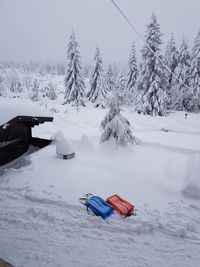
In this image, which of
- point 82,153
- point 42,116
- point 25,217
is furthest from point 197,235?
point 42,116

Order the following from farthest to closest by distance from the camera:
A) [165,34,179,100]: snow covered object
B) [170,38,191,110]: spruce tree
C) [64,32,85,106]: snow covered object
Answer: [64,32,85,106]: snow covered object < [165,34,179,100]: snow covered object < [170,38,191,110]: spruce tree

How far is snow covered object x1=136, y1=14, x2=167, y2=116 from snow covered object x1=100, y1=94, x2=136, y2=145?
16575 millimetres

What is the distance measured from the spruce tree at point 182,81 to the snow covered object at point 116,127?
22.6m

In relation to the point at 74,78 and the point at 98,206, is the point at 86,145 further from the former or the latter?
the point at 74,78

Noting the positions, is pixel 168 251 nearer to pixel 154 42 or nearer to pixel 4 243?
pixel 4 243

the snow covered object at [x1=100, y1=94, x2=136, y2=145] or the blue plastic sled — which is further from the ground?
the snow covered object at [x1=100, y1=94, x2=136, y2=145]

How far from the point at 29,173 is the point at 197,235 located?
444cm

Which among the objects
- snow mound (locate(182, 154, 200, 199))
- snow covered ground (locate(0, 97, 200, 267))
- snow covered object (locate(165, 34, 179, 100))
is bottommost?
snow covered ground (locate(0, 97, 200, 267))

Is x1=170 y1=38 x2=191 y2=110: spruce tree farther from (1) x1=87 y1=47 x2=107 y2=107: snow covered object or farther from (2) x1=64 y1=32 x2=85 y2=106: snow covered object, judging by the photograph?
(2) x1=64 y1=32 x2=85 y2=106: snow covered object

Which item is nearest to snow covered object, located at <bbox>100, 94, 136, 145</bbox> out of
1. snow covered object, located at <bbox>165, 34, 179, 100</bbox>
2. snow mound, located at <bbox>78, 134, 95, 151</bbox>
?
snow mound, located at <bbox>78, 134, 95, 151</bbox>

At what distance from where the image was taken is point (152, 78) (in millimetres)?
22844

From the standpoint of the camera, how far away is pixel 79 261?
123 inches

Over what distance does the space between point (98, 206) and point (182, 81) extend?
26954 mm

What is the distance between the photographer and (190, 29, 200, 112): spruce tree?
25.5 meters
